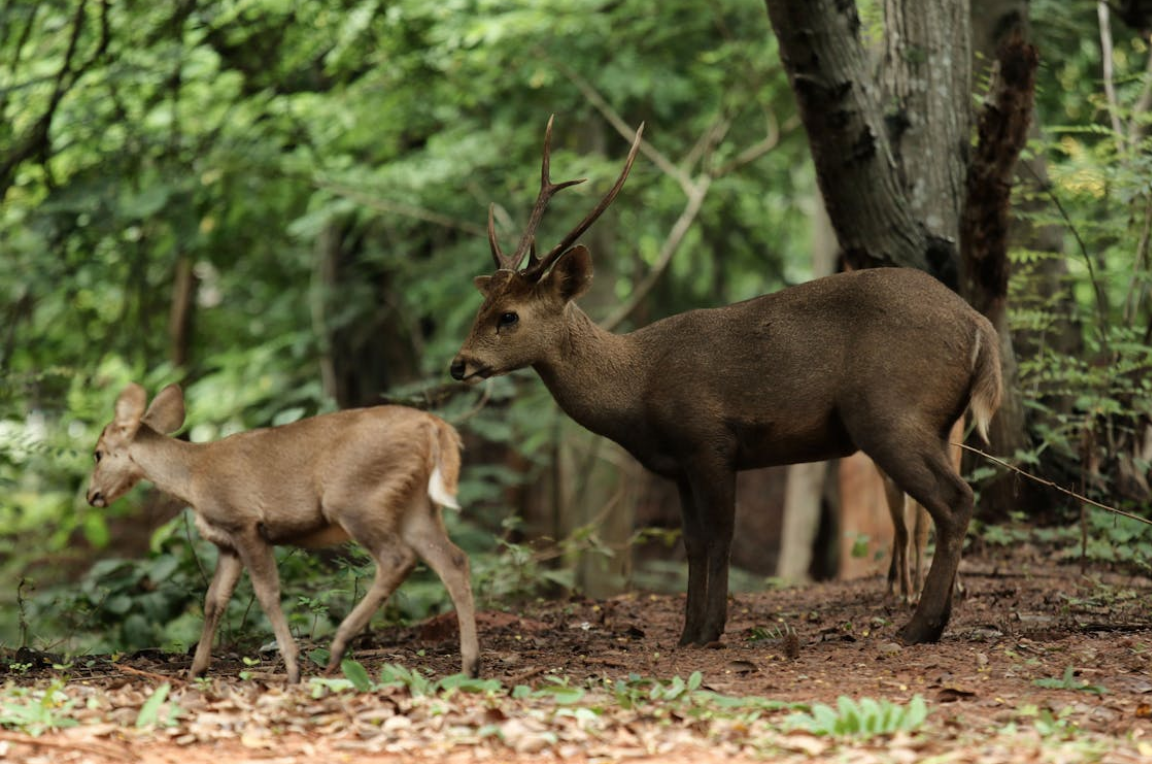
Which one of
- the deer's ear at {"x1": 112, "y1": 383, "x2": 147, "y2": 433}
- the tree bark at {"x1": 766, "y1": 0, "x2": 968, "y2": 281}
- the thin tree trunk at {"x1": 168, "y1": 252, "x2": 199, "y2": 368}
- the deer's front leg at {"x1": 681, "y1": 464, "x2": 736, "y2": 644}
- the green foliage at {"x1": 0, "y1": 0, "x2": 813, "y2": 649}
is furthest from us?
the thin tree trunk at {"x1": 168, "y1": 252, "x2": 199, "y2": 368}

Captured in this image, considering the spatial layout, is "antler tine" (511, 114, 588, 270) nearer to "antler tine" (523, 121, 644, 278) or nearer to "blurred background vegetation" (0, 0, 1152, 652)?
"antler tine" (523, 121, 644, 278)

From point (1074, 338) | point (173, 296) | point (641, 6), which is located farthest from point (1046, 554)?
point (173, 296)

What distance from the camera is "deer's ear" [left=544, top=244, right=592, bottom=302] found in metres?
6.97

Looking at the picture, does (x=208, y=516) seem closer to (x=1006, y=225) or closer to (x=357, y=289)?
(x=1006, y=225)

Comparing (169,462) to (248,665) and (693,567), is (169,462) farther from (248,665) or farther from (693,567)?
(693,567)

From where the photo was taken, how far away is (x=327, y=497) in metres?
5.82

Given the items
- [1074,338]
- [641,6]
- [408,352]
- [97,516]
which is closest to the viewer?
[1074,338]

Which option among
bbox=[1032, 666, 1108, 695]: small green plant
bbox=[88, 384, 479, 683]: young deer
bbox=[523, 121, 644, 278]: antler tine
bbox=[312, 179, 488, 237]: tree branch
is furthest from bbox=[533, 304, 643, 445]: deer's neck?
bbox=[312, 179, 488, 237]: tree branch

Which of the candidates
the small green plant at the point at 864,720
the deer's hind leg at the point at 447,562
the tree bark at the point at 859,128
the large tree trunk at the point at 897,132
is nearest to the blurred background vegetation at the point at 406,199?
the large tree trunk at the point at 897,132

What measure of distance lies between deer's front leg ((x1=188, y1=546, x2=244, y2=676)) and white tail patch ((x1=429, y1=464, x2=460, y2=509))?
104cm

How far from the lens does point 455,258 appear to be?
1411cm

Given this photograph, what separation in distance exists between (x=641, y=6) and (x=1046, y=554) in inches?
271

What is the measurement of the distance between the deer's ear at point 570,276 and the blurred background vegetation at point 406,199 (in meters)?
2.43

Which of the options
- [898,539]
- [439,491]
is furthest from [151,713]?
[898,539]
